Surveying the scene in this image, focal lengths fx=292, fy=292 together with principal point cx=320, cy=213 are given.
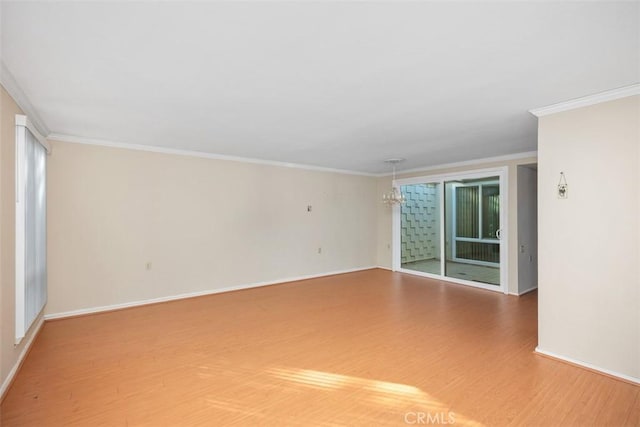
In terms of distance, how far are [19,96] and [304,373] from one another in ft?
11.6

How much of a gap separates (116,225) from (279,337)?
118 inches

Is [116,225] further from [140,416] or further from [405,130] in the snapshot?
[405,130]

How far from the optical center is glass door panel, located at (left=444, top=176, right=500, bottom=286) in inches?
221

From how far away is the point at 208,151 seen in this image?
195 inches

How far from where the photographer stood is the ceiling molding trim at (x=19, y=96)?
7.26 ft

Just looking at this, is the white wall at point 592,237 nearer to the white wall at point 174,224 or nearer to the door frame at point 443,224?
the door frame at point 443,224

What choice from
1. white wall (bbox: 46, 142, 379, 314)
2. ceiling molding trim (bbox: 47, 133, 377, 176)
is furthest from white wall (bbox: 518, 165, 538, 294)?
ceiling molding trim (bbox: 47, 133, 377, 176)

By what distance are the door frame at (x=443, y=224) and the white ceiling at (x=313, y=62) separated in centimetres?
204

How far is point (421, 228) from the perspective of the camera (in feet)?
22.9

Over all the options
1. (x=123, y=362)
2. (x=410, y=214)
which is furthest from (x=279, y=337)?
(x=410, y=214)

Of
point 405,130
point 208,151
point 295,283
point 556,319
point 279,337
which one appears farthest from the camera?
point 295,283

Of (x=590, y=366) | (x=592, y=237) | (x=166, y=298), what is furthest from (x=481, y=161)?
(x=166, y=298)
